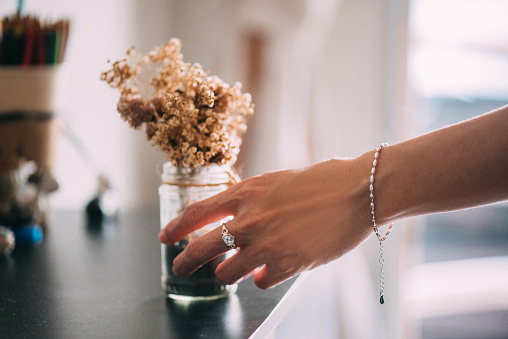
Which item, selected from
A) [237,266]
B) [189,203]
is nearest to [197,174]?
[189,203]

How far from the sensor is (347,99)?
113 inches

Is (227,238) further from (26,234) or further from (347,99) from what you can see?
(347,99)

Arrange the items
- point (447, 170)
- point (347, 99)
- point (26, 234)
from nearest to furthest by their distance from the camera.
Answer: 1. point (447, 170)
2. point (26, 234)
3. point (347, 99)

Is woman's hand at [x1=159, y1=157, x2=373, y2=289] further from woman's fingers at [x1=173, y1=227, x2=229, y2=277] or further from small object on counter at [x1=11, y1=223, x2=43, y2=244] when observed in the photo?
small object on counter at [x1=11, y1=223, x2=43, y2=244]

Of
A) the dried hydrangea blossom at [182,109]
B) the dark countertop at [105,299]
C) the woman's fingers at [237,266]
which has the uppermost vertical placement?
the dried hydrangea blossom at [182,109]

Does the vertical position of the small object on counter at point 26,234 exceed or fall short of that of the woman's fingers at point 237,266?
it falls short

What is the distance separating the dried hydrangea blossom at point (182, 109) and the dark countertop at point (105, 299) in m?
0.22

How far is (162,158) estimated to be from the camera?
2.91 m

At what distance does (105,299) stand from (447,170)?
0.54 meters

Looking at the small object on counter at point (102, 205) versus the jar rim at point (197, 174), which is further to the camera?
the small object on counter at point (102, 205)

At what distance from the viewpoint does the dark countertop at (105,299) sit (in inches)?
28.9

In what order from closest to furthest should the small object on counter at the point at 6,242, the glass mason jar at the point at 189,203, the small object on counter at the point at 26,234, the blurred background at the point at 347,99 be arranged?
1. the glass mason jar at the point at 189,203
2. the small object on counter at the point at 6,242
3. the small object on counter at the point at 26,234
4. the blurred background at the point at 347,99

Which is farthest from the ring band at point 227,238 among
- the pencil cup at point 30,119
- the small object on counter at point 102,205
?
the small object on counter at point 102,205

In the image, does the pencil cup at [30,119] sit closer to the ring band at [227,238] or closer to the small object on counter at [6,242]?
the small object on counter at [6,242]
